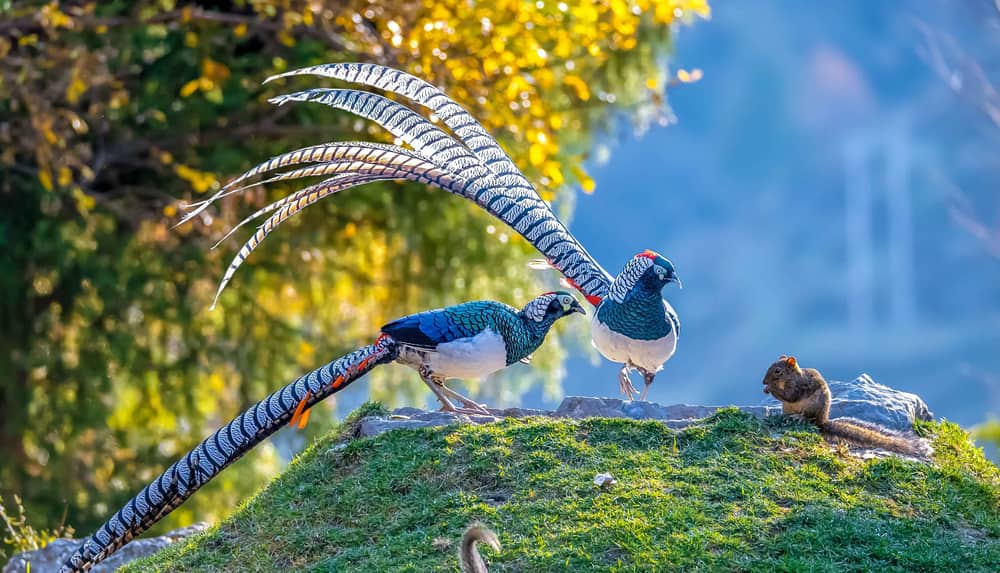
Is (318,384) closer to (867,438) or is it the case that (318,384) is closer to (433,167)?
(433,167)

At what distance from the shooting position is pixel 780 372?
589 centimetres

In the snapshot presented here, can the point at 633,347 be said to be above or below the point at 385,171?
below

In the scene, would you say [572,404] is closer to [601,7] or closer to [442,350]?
[442,350]

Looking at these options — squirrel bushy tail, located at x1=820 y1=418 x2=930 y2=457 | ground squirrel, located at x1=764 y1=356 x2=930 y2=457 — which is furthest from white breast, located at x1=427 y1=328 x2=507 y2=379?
squirrel bushy tail, located at x1=820 y1=418 x2=930 y2=457

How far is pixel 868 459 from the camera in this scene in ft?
19.1

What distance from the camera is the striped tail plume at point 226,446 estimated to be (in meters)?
5.53

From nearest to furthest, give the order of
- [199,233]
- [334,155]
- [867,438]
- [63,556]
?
[334,155], [867,438], [63,556], [199,233]

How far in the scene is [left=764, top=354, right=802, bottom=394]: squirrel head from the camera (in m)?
5.88

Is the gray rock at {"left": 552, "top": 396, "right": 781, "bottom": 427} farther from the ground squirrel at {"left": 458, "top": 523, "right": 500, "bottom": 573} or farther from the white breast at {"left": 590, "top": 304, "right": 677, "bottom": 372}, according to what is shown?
the ground squirrel at {"left": 458, "top": 523, "right": 500, "bottom": 573}

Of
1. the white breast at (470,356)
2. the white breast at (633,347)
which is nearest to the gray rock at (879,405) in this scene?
the white breast at (633,347)

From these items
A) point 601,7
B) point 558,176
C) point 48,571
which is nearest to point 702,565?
point 48,571

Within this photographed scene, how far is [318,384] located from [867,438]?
2.59m

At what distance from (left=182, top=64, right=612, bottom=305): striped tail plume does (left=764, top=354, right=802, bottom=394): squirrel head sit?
0.86m

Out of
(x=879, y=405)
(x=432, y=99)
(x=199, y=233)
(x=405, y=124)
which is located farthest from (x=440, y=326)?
(x=199, y=233)
